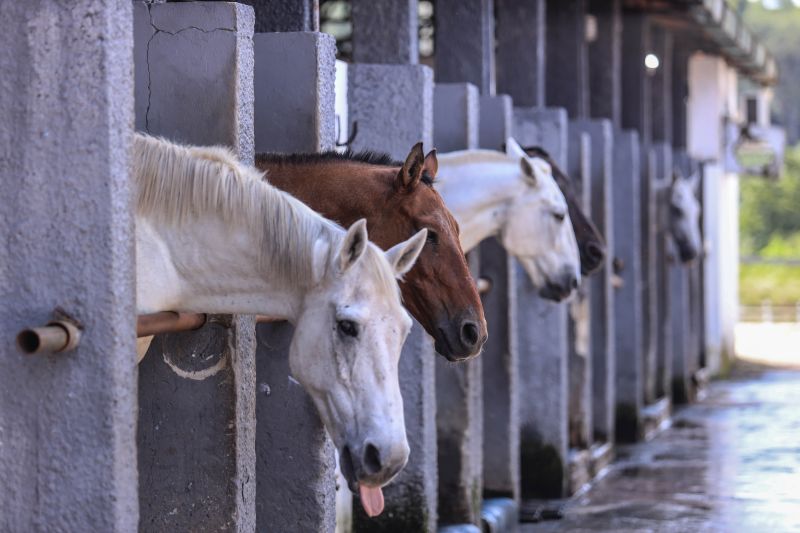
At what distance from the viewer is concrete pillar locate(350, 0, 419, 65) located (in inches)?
254

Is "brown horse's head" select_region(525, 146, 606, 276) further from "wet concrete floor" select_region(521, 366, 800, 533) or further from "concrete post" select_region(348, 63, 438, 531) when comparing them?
"concrete post" select_region(348, 63, 438, 531)

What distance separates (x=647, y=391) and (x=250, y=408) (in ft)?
29.1

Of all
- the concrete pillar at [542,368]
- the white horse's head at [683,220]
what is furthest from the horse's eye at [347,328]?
the white horse's head at [683,220]

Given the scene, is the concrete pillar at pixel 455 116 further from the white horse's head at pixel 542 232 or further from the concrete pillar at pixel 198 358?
the concrete pillar at pixel 198 358

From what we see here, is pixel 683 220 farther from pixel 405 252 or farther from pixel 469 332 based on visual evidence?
pixel 405 252

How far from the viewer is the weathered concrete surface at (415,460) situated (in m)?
5.91

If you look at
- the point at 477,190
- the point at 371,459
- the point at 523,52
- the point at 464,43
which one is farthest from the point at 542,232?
the point at 371,459

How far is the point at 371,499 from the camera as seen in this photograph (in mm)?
3506

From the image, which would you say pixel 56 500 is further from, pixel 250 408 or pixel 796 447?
pixel 796 447

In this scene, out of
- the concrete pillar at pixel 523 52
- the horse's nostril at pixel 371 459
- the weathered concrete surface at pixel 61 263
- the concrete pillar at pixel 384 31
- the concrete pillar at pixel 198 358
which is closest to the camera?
the weathered concrete surface at pixel 61 263

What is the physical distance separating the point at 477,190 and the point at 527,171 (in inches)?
10.2

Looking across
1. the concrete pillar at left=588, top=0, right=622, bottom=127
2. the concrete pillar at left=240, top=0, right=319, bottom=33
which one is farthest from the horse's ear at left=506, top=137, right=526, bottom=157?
the concrete pillar at left=588, top=0, right=622, bottom=127

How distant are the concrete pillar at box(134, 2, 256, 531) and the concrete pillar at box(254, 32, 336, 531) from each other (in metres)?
0.52

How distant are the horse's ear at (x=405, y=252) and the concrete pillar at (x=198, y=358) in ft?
1.91
